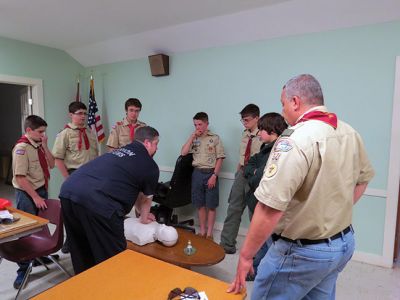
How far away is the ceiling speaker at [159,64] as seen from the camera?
382 cm

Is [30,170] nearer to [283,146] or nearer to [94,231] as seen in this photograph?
[94,231]

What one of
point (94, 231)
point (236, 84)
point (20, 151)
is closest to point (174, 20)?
point (236, 84)

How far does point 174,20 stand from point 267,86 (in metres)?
1.26

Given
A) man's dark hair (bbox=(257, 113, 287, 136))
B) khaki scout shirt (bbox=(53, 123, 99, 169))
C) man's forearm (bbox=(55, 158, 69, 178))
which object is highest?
man's dark hair (bbox=(257, 113, 287, 136))

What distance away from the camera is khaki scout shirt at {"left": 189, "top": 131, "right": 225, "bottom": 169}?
335 centimetres

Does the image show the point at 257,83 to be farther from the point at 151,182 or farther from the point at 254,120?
the point at 151,182

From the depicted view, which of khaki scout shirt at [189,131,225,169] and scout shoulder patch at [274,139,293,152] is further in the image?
khaki scout shirt at [189,131,225,169]

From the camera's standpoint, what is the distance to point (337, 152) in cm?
115

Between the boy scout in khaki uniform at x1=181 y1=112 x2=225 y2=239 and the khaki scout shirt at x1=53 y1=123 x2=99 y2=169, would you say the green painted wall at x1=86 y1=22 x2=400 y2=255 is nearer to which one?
the boy scout in khaki uniform at x1=181 y1=112 x2=225 y2=239

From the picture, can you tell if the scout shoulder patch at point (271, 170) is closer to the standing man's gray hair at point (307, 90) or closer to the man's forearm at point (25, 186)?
the standing man's gray hair at point (307, 90)

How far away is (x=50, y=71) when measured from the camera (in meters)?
4.45

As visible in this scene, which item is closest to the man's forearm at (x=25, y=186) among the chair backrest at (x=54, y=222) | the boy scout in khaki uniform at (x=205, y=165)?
the chair backrest at (x=54, y=222)

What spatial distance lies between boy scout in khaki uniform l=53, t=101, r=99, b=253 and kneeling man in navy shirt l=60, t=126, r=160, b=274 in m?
1.26

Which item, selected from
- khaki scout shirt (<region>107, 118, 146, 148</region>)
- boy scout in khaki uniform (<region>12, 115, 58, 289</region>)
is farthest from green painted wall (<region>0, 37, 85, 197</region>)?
boy scout in khaki uniform (<region>12, 115, 58, 289</region>)
